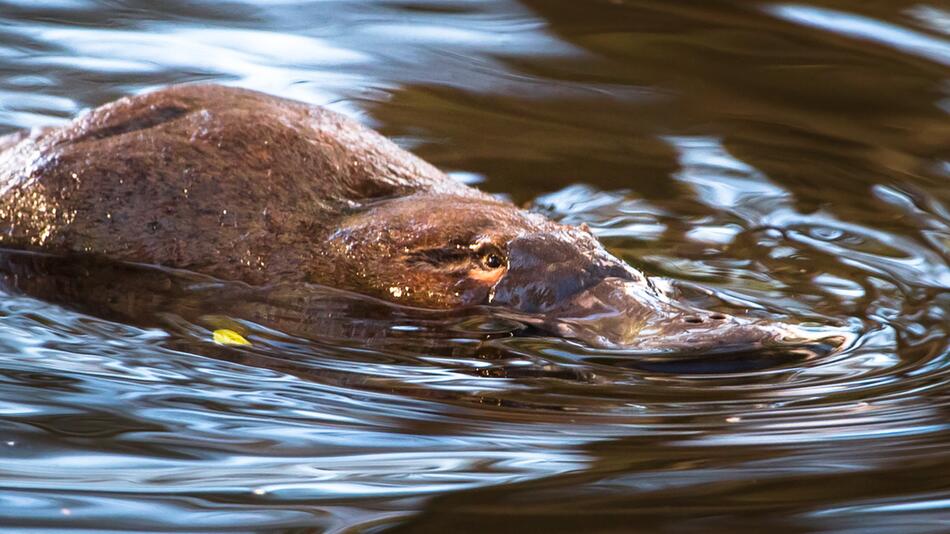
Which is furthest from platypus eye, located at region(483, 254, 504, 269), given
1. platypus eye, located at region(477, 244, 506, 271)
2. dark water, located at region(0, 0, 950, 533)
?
dark water, located at region(0, 0, 950, 533)

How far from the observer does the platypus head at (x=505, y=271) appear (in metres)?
4.07

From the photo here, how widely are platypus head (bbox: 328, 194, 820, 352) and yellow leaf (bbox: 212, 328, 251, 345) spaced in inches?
22.0

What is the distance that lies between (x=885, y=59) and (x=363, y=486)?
17.2 feet

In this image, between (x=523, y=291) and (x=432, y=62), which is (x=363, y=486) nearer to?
(x=523, y=291)

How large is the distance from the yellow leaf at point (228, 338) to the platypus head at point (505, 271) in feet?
1.83

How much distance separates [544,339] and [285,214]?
1.06 m

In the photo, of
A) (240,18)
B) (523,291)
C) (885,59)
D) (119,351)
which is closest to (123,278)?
(119,351)

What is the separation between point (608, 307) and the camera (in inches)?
163

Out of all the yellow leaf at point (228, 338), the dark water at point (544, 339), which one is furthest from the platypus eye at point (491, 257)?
the yellow leaf at point (228, 338)

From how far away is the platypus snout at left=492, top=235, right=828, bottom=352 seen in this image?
3.83 meters

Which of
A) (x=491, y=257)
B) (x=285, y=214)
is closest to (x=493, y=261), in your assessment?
(x=491, y=257)

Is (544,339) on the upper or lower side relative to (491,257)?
lower

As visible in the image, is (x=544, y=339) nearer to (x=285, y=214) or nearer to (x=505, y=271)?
(x=505, y=271)

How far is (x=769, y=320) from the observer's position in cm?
410
